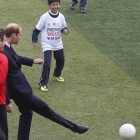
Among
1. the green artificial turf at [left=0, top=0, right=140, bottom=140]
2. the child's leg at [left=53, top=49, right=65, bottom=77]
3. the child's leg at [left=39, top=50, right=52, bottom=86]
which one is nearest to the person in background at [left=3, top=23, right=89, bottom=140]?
the green artificial turf at [left=0, top=0, right=140, bottom=140]

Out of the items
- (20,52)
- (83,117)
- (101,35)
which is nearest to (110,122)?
(83,117)

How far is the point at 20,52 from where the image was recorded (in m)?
12.1

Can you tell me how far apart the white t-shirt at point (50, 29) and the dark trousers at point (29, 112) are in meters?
2.62

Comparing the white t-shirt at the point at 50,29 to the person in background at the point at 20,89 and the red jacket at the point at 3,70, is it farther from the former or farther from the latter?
the red jacket at the point at 3,70

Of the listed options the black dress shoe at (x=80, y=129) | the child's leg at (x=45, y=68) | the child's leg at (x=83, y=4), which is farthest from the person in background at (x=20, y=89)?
the child's leg at (x=83, y=4)

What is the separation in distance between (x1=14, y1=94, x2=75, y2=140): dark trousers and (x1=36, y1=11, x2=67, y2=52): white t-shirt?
2615 millimetres

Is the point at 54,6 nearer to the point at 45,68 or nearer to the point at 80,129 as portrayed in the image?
the point at 45,68

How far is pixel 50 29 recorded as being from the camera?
9859mm

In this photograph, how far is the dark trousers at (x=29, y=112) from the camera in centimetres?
727

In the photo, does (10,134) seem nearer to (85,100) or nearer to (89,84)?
(85,100)

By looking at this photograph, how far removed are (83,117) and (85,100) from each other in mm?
789

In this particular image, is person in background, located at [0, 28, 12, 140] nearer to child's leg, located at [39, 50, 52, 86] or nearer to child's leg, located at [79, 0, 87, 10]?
child's leg, located at [39, 50, 52, 86]

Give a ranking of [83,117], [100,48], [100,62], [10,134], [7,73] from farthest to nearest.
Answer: [100,48]
[100,62]
[83,117]
[10,134]
[7,73]

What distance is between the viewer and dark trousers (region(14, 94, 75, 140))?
7273 mm
